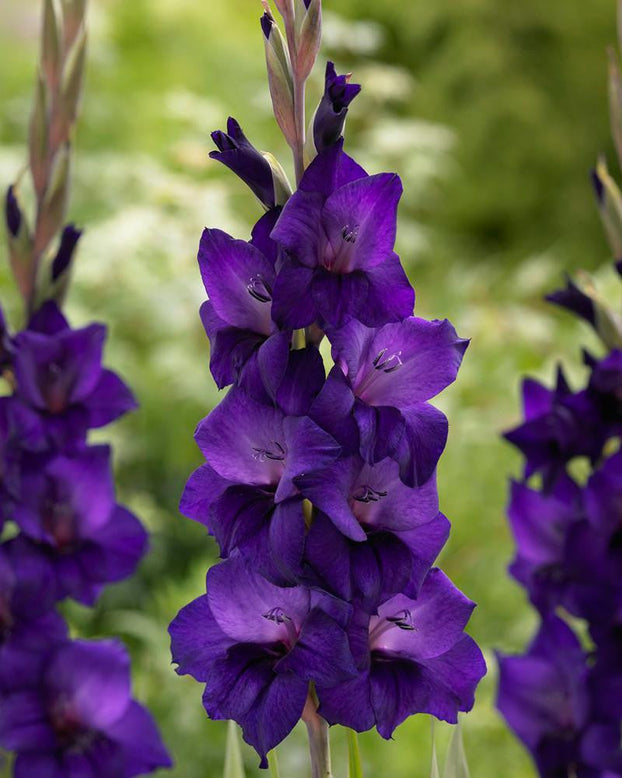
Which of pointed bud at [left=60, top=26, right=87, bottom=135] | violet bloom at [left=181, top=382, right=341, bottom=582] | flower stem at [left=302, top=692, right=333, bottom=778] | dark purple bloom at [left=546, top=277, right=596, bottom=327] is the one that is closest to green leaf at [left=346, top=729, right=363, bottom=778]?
flower stem at [left=302, top=692, right=333, bottom=778]

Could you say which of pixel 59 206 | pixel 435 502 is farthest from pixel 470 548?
pixel 435 502

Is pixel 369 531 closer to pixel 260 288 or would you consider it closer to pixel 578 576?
pixel 260 288

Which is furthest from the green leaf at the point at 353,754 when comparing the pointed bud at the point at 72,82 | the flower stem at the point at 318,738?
the pointed bud at the point at 72,82

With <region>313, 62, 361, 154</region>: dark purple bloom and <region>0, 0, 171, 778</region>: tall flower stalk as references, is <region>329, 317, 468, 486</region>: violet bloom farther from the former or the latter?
<region>0, 0, 171, 778</region>: tall flower stalk

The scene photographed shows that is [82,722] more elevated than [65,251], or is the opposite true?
[65,251]

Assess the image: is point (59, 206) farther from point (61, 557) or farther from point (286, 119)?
point (286, 119)

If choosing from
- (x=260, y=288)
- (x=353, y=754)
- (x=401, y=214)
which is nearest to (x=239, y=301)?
(x=260, y=288)
